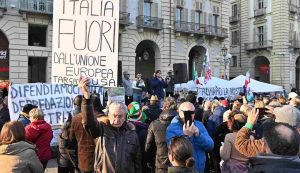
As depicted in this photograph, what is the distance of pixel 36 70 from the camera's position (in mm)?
28203


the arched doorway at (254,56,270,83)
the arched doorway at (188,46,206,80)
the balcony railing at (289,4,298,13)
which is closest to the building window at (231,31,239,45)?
the arched doorway at (254,56,270,83)

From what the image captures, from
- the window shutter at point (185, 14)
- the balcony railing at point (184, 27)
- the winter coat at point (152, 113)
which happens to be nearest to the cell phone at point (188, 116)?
the winter coat at point (152, 113)

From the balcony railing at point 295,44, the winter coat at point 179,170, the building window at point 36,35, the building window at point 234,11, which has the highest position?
the building window at point 234,11

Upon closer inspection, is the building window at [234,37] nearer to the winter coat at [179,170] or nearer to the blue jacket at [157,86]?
the blue jacket at [157,86]

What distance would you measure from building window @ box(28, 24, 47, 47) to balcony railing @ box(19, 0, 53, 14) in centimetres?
127

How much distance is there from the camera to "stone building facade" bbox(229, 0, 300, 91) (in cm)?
4306

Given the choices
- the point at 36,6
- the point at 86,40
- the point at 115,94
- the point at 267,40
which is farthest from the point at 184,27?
the point at 86,40

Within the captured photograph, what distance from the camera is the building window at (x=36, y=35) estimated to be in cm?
2623

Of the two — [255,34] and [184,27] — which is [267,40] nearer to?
[255,34]

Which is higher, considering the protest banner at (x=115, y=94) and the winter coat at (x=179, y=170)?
the protest banner at (x=115, y=94)

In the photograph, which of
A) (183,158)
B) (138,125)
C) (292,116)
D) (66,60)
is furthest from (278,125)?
(66,60)

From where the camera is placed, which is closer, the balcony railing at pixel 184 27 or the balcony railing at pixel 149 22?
the balcony railing at pixel 149 22

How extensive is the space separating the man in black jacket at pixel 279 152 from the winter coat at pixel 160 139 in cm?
249

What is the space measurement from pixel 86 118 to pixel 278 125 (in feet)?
6.94
